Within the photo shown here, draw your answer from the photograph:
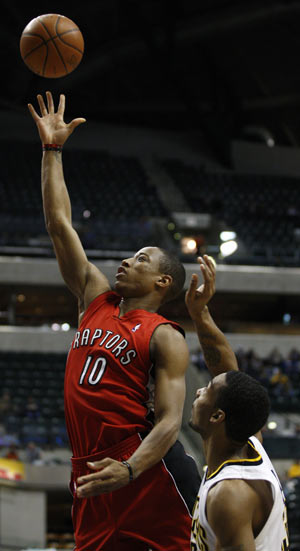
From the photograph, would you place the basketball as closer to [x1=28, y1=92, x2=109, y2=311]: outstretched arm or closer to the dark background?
[x1=28, y1=92, x2=109, y2=311]: outstretched arm

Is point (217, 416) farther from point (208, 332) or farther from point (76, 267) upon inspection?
point (76, 267)

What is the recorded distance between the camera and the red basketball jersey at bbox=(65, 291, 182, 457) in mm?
3207

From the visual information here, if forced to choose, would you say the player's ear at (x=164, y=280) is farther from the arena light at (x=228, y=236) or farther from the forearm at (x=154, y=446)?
the arena light at (x=228, y=236)

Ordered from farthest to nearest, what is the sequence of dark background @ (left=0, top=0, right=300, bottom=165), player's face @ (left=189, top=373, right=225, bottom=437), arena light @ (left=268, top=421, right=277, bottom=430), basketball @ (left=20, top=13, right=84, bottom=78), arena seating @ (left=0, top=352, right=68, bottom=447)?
dark background @ (left=0, top=0, right=300, bottom=165) < arena light @ (left=268, top=421, right=277, bottom=430) < arena seating @ (left=0, top=352, right=68, bottom=447) < basketball @ (left=20, top=13, right=84, bottom=78) < player's face @ (left=189, top=373, right=225, bottom=437)

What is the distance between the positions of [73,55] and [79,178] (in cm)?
1974

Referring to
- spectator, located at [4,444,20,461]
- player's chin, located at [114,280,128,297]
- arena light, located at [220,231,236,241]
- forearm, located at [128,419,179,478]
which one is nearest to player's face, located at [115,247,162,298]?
player's chin, located at [114,280,128,297]

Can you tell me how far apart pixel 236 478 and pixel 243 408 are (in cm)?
27

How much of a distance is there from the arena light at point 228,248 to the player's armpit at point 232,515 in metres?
18.2

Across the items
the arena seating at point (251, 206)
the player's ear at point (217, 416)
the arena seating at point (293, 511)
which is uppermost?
the arena seating at point (251, 206)

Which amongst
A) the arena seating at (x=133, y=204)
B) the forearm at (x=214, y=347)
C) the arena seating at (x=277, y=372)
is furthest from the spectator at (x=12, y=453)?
the forearm at (x=214, y=347)

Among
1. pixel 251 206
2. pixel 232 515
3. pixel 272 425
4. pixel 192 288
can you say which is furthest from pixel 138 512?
pixel 251 206

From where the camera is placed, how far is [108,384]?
324 cm

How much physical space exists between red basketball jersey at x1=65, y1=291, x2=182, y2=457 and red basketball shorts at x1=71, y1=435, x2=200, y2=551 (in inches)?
3.1

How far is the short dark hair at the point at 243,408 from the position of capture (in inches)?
110
